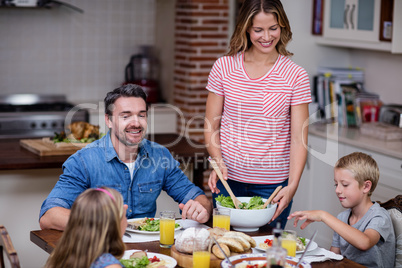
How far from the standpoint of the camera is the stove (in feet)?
15.7

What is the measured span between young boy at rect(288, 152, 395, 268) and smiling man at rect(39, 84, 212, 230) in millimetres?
550

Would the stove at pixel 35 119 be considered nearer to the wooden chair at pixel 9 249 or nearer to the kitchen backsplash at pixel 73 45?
the kitchen backsplash at pixel 73 45

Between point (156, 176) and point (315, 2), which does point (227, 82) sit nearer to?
point (156, 176)

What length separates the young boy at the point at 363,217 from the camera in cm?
233

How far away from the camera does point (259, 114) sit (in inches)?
105

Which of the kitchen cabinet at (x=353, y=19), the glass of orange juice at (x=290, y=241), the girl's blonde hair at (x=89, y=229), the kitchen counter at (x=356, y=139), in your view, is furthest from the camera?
the kitchen cabinet at (x=353, y=19)

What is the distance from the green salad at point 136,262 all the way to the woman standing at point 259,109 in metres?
0.79

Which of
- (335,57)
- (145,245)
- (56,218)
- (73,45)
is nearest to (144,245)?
(145,245)

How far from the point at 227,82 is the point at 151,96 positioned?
2.92m

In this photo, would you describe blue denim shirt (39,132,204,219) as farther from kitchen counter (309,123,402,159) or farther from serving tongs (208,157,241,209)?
kitchen counter (309,123,402,159)

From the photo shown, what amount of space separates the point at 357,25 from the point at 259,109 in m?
1.98

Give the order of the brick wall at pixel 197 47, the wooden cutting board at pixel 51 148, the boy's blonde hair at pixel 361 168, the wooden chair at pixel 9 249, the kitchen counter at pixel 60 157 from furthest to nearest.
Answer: the brick wall at pixel 197 47, the wooden cutting board at pixel 51 148, the kitchen counter at pixel 60 157, the boy's blonde hair at pixel 361 168, the wooden chair at pixel 9 249

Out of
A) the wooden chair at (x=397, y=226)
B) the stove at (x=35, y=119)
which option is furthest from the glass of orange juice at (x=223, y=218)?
the stove at (x=35, y=119)

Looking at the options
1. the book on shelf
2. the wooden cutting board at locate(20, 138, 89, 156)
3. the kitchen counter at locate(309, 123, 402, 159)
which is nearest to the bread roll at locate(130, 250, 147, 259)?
the wooden cutting board at locate(20, 138, 89, 156)
